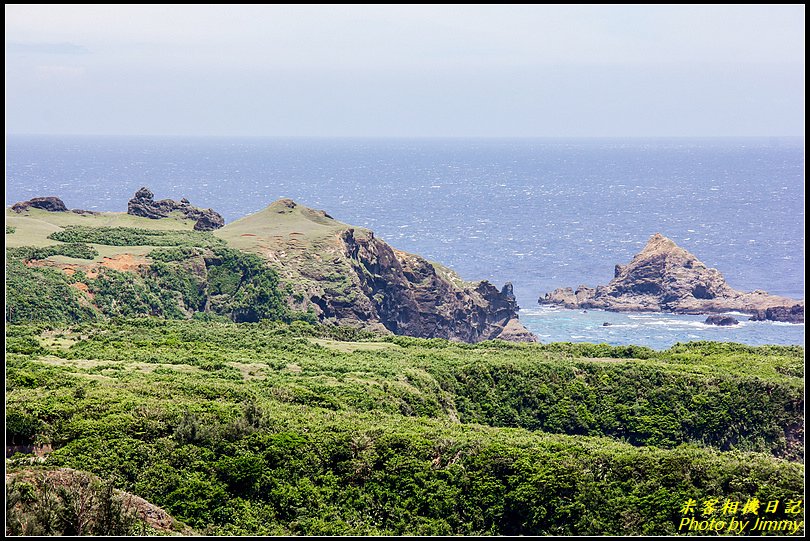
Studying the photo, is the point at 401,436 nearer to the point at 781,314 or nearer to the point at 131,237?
the point at 131,237

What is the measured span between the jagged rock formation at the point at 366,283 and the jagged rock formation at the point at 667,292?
1732 cm

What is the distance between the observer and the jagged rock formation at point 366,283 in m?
94.2

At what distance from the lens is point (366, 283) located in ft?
323

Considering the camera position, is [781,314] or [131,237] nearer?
[131,237]

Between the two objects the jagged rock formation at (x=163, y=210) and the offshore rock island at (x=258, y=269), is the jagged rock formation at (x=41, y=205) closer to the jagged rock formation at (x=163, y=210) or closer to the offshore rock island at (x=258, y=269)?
the offshore rock island at (x=258, y=269)

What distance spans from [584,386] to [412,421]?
15049 millimetres

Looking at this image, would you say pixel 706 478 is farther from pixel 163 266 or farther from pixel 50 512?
pixel 163 266

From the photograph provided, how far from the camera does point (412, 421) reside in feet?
127

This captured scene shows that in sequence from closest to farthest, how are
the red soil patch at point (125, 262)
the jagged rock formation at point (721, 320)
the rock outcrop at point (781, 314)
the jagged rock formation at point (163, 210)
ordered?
1. the red soil patch at point (125, 262)
2. the jagged rock formation at point (721, 320)
3. the rock outcrop at point (781, 314)
4. the jagged rock formation at point (163, 210)

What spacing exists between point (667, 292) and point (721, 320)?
10.7 m

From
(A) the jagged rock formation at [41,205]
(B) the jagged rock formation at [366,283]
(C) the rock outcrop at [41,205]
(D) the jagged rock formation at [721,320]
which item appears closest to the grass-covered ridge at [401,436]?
(B) the jagged rock formation at [366,283]

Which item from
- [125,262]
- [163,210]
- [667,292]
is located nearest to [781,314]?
[667,292]

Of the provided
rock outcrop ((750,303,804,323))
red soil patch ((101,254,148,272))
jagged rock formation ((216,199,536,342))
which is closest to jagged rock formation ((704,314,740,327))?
rock outcrop ((750,303,804,323))

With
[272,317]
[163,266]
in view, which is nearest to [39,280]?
[163,266]
